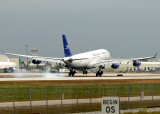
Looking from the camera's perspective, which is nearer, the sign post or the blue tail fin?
the sign post

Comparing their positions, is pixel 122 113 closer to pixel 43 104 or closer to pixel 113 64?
pixel 43 104

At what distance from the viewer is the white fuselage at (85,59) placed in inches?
3439

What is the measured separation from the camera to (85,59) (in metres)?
91.6

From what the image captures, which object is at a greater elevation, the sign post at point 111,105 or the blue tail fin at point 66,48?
the blue tail fin at point 66,48

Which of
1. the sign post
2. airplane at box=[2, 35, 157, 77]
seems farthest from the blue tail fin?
the sign post

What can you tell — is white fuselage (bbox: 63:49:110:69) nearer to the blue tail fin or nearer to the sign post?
the blue tail fin

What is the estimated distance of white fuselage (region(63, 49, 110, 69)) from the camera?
87.3m

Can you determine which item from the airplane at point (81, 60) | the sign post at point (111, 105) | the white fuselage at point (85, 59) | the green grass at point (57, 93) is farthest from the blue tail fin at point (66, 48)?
the sign post at point (111, 105)

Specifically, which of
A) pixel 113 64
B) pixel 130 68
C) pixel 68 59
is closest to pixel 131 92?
pixel 68 59

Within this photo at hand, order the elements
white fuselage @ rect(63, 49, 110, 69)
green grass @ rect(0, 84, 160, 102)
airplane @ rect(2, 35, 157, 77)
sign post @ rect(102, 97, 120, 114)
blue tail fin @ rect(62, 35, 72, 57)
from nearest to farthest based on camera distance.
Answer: sign post @ rect(102, 97, 120, 114)
green grass @ rect(0, 84, 160, 102)
white fuselage @ rect(63, 49, 110, 69)
airplane @ rect(2, 35, 157, 77)
blue tail fin @ rect(62, 35, 72, 57)

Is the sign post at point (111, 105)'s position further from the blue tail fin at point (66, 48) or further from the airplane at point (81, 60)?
the blue tail fin at point (66, 48)

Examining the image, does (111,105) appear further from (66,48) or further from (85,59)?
(85,59)

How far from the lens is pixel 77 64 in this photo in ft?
293

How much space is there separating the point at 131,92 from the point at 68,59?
3305 centimetres
